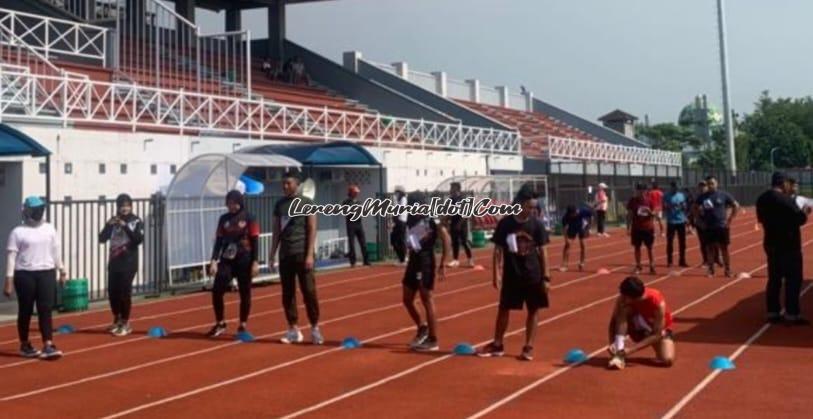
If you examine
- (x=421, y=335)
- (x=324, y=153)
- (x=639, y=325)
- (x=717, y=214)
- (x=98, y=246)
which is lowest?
(x=421, y=335)

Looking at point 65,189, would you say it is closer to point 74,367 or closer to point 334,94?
point 74,367

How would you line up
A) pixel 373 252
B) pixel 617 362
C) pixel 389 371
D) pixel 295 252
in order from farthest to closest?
1. pixel 373 252
2. pixel 295 252
3. pixel 389 371
4. pixel 617 362

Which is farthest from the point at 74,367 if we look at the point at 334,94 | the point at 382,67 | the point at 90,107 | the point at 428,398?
the point at 382,67

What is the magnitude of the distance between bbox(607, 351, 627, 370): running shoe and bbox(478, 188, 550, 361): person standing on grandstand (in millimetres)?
855

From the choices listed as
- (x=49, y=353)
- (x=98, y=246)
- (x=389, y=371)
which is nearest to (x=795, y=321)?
(x=389, y=371)

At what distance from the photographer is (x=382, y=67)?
45125mm

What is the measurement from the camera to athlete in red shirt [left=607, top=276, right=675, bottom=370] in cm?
881

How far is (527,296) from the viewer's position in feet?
30.4

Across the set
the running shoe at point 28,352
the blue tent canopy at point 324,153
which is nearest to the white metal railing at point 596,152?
the blue tent canopy at point 324,153

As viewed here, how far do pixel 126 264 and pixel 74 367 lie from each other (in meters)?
2.28

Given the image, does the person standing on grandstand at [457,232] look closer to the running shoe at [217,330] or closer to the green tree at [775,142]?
the running shoe at [217,330]

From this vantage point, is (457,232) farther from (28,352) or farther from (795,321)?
(28,352)

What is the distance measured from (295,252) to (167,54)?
2151cm

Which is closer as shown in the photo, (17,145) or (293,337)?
(293,337)
